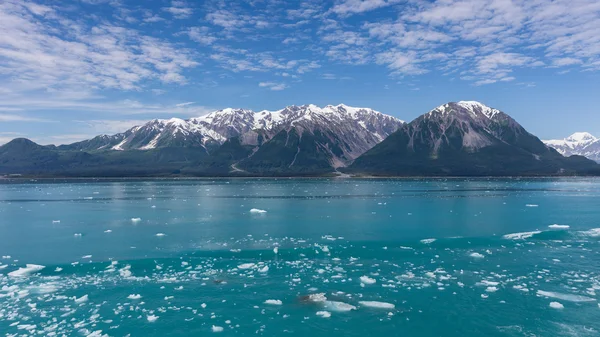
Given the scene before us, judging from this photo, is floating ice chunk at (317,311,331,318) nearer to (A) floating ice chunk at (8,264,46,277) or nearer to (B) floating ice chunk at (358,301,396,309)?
(B) floating ice chunk at (358,301,396,309)

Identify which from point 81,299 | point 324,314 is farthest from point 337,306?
point 81,299

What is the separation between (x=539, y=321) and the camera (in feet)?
74.6

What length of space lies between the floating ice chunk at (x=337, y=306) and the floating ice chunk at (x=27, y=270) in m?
22.3

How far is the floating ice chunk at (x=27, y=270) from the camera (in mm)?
32391

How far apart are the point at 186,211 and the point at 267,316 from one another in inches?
2247

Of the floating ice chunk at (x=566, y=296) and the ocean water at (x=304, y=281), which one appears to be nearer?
the ocean water at (x=304, y=281)

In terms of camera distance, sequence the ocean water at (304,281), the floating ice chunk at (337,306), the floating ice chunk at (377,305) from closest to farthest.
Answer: the ocean water at (304,281), the floating ice chunk at (337,306), the floating ice chunk at (377,305)

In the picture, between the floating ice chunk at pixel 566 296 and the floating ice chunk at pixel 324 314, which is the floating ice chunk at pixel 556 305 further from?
the floating ice chunk at pixel 324 314

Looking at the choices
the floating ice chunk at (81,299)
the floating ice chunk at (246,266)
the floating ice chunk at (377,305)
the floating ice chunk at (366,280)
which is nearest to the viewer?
the floating ice chunk at (377,305)

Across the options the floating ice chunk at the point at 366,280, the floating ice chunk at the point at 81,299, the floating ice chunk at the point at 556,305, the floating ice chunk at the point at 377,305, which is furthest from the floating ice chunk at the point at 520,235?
the floating ice chunk at the point at 81,299

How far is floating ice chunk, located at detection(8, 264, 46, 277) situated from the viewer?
32391 millimetres

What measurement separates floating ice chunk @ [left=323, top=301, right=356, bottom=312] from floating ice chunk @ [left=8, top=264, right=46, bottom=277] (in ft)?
73.2

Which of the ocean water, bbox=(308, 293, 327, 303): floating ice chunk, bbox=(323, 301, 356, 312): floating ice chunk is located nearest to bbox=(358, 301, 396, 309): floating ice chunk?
the ocean water

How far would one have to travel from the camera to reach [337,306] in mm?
24859
